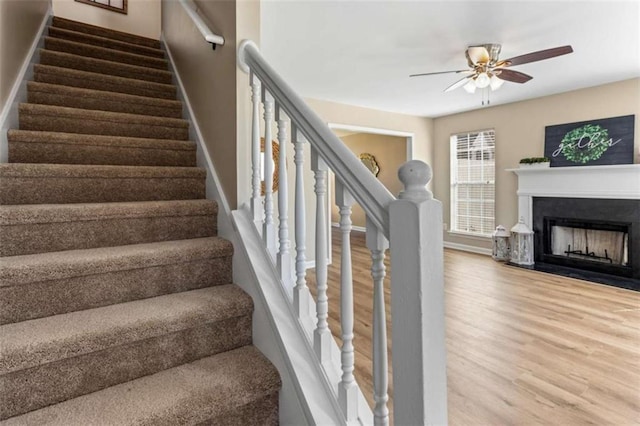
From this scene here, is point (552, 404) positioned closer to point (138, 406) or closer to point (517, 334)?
point (517, 334)

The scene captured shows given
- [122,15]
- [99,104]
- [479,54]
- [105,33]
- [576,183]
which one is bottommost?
[576,183]

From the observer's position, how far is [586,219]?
15.0 ft

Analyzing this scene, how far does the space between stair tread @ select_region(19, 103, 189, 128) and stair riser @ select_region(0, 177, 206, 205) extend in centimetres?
61

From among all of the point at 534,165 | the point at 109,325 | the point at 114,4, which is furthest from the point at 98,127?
the point at 534,165

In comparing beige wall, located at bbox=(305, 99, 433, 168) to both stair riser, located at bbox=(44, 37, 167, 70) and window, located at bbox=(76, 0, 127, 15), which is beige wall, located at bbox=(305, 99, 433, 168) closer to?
stair riser, located at bbox=(44, 37, 167, 70)

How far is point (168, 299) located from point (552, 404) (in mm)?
2036

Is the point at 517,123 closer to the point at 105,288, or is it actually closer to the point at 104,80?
the point at 104,80

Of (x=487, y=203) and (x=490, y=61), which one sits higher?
(x=490, y=61)

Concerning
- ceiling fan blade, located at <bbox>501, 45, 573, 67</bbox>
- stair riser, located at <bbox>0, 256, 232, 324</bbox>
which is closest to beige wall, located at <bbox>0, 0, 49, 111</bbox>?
stair riser, located at <bbox>0, 256, 232, 324</bbox>

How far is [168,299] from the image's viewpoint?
1.37 metres

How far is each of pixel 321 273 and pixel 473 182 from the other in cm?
560

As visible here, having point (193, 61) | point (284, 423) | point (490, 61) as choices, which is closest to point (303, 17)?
point (193, 61)

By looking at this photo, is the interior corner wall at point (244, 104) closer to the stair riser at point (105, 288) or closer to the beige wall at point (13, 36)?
the stair riser at point (105, 288)

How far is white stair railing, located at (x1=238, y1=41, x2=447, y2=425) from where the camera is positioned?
0.77 m
